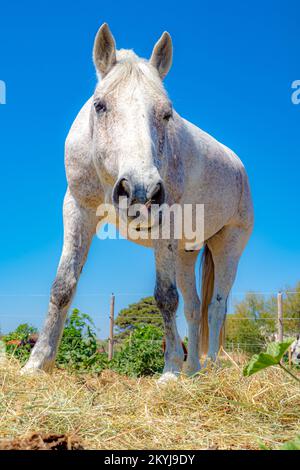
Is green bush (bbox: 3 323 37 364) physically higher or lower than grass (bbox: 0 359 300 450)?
higher

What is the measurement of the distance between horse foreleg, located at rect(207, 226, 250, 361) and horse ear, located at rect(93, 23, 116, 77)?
9.81 feet

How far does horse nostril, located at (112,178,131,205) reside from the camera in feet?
11.2

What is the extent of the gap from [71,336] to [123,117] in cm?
316

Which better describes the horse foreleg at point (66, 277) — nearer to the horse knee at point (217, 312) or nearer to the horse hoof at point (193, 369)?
the horse hoof at point (193, 369)

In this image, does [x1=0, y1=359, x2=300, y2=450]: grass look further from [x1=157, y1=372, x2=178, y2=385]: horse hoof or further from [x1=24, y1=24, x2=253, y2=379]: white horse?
[x1=24, y1=24, x2=253, y2=379]: white horse

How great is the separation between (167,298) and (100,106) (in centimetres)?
159

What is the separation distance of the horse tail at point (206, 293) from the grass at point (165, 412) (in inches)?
101

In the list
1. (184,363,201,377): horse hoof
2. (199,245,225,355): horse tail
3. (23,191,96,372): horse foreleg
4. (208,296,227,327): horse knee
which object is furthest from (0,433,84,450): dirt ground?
(199,245,225,355): horse tail

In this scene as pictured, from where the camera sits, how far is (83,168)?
453 cm

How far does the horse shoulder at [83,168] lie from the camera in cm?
450

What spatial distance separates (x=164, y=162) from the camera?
421 centimetres

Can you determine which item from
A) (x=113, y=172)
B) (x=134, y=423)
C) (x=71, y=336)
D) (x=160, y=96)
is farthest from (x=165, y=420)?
(x=71, y=336)

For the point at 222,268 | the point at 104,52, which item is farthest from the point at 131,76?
the point at 222,268
